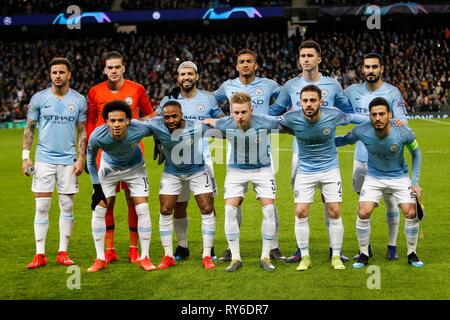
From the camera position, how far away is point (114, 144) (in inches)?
310

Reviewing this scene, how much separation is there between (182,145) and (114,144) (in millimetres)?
751

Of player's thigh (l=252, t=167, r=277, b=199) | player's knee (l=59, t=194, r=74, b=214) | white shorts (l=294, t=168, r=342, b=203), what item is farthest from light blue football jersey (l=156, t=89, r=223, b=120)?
player's knee (l=59, t=194, r=74, b=214)

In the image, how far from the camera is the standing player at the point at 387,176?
7.85m

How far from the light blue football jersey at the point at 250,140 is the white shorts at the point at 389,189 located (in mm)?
1161

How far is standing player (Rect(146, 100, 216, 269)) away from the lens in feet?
26.1

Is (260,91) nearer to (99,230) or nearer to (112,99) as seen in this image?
(112,99)

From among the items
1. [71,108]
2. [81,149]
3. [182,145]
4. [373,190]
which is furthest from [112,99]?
[373,190]

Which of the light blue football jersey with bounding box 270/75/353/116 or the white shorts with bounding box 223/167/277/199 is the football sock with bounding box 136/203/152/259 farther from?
the light blue football jersey with bounding box 270/75/353/116

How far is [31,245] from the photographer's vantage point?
Answer: 9.37 m

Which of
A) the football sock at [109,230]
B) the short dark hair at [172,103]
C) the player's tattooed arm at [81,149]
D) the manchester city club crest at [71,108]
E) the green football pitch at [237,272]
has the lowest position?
the green football pitch at [237,272]

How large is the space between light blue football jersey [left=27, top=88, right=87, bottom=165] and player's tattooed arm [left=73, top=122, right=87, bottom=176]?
0.33 ft

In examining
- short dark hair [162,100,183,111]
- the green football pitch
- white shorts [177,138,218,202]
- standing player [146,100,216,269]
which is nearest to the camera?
the green football pitch

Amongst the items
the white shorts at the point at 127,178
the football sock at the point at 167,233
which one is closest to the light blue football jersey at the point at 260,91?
the white shorts at the point at 127,178

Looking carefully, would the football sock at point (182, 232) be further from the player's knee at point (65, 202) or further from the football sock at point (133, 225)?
the player's knee at point (65, 202)
